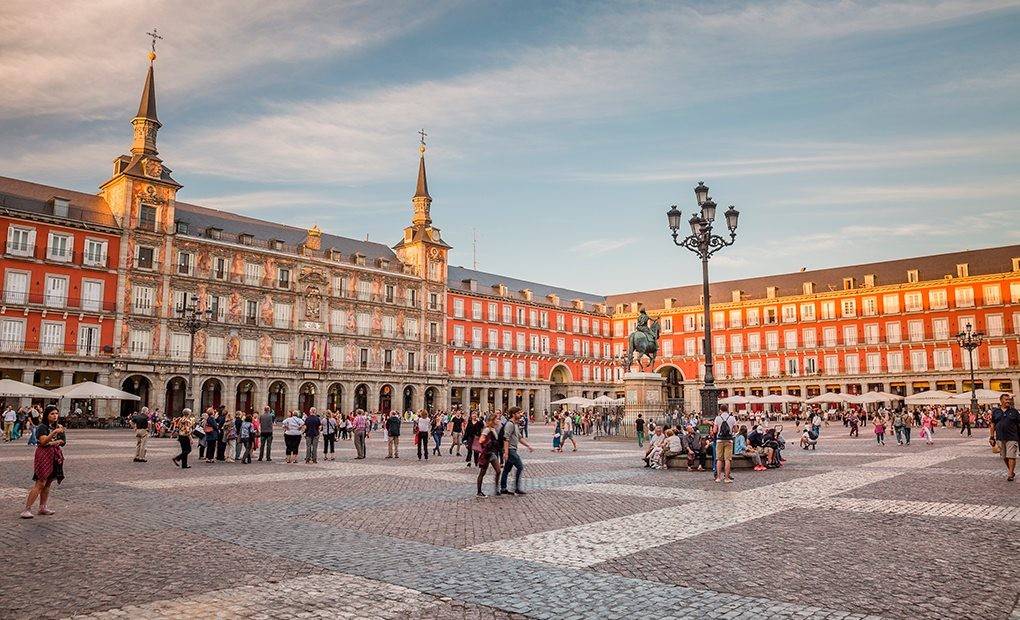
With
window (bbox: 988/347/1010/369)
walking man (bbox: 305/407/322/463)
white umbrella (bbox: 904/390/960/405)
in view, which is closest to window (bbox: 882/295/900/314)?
window (bbox: 988/347/1010/369)

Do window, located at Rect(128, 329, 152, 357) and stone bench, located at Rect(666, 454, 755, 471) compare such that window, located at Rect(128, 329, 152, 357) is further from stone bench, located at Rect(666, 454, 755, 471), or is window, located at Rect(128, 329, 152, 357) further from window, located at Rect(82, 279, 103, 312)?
stone bench, located at Rect(666, 454, 755, 471)

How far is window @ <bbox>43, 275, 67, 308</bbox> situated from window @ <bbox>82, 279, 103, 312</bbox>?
0.98 meters

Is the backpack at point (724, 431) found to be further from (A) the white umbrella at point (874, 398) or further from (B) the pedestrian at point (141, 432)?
(A) the white umbrella at point (874, 398)

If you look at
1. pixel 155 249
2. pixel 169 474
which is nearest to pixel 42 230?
pixel 155 249

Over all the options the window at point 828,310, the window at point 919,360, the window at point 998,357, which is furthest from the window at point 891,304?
the window at point 998,357

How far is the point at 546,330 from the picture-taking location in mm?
68875

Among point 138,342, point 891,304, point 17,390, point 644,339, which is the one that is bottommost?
point 17,390

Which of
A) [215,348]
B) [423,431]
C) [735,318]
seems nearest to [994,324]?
[735,318]

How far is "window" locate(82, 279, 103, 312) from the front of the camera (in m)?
40.1

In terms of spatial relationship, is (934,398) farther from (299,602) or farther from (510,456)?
(299,602)

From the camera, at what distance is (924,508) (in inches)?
381

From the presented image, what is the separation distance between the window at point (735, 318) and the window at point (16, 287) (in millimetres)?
59168

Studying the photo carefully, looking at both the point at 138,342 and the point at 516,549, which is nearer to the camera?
the point at 516,549

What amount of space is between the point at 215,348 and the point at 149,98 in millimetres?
17340
